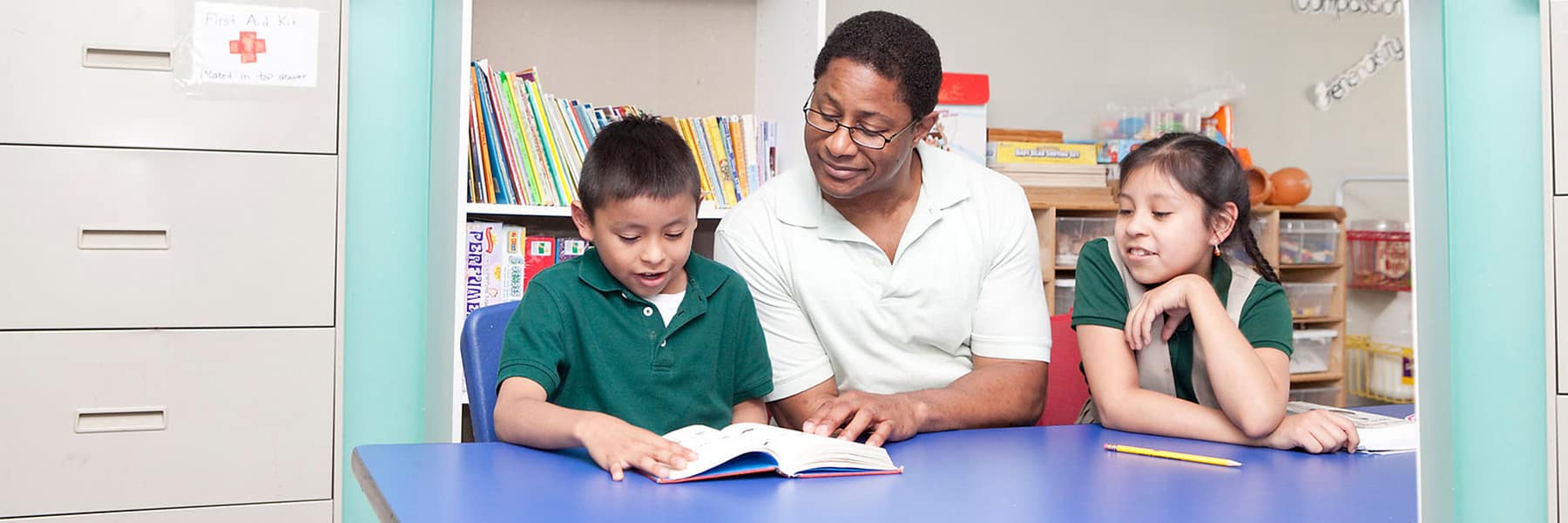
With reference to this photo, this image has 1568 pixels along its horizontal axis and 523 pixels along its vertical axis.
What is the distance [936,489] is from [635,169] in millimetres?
506

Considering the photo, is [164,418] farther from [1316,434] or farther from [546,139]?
[1316,434]

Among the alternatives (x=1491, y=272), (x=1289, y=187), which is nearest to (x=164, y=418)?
(x=1491, y=272)

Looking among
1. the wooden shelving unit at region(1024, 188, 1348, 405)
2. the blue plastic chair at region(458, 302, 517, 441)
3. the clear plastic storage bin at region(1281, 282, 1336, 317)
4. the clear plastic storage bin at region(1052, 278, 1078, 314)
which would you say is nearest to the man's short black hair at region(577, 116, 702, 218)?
the blue plastic chair at region(458, 302, 517, 441)

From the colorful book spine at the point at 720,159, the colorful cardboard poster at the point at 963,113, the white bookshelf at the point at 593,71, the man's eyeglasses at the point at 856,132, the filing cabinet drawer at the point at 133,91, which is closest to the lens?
the man's eyeglasses at the point at 856,132

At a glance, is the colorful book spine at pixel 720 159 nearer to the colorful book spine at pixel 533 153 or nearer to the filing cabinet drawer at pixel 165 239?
the colorful book spine at pixel 533 153

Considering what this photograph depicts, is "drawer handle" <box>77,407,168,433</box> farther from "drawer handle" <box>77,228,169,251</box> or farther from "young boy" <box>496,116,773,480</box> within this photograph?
"young boy" <box>496,116,773,480</box>

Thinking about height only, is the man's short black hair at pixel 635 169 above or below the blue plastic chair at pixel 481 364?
above

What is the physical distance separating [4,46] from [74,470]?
0.63 m

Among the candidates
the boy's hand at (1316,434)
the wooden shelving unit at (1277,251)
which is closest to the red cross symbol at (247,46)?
the boy's hand at (1316,434)

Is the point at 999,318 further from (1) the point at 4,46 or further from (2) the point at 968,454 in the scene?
(1) the point at 4,46

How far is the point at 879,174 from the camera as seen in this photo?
1466mm

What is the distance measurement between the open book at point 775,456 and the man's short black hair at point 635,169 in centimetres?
32

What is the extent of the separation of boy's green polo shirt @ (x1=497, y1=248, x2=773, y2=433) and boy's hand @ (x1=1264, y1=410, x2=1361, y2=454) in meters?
0.55

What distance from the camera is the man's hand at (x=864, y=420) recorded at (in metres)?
1.10
